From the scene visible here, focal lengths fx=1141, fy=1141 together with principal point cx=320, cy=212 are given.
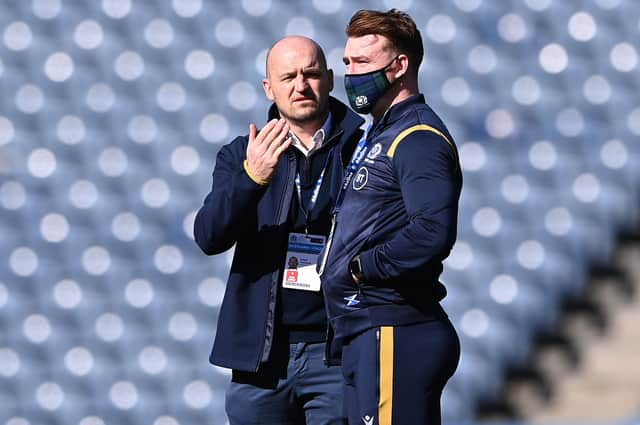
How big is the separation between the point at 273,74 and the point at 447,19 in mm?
2818

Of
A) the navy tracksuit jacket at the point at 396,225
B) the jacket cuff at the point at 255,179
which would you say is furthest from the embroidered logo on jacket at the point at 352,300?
the jacket cuff at the point at 255,179

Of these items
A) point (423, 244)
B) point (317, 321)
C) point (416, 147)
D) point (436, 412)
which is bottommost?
point (436, 412)

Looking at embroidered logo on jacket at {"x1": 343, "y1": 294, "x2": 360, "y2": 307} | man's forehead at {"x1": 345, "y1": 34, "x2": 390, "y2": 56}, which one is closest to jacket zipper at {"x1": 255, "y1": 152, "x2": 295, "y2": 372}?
embroidered logo on jacket at {"x1": 343, "y1": 294, "x2": 360, "y2": 307}

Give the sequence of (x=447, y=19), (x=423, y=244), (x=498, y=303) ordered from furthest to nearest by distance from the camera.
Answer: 1. (x=447, y=19)
2. (x=498, y=303)
3. (x=423, y=244)

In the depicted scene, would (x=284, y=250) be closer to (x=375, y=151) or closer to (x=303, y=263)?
(x=303, y=263)

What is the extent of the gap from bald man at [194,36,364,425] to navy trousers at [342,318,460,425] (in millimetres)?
201

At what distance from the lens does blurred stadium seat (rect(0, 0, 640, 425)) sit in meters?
4.73

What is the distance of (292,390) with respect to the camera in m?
2.26

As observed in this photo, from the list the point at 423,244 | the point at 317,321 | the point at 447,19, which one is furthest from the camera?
the point at 447,19

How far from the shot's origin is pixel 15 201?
16.5ft

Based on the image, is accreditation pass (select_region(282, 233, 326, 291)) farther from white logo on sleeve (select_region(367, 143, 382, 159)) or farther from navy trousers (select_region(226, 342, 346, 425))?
white logo on sleeve (select_region(367, 143, 382, 159))

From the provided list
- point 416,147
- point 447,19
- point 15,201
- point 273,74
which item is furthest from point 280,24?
point 416,147

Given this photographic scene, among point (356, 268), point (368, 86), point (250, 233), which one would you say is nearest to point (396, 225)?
point (356, 268)

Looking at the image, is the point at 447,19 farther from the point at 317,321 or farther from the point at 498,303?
the point at 317,321
